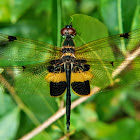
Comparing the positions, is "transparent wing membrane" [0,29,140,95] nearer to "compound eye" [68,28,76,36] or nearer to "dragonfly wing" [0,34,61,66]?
"dragonfly wing" [0,34,61,66]

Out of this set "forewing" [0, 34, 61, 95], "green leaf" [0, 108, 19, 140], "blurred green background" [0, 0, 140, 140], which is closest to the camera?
"forewing" [0, 34, 61, 95]

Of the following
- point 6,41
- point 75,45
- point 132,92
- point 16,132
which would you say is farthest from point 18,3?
point 132,92

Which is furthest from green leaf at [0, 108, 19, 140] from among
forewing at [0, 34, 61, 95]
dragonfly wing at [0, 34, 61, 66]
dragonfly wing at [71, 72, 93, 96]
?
dragonfly wing at [71, 72, 93, 96]

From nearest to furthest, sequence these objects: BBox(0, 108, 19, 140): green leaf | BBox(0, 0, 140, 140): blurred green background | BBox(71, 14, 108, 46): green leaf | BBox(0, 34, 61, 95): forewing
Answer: BBox(71, 14, 108, 46): green leaf, BBox(0, 34, 61, 95): forewing, BBox(0, 0, 140, 140): blurred green background, BBox(0, 108, 19, 140): green leaf

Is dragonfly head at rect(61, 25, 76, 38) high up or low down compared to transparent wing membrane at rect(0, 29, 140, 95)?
up

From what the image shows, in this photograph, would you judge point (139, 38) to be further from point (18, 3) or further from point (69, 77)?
point (18, 3)

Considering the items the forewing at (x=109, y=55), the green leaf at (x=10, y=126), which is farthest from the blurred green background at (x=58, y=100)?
the forewing at (x=109, y=55)

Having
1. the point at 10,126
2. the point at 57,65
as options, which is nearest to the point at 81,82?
the point at 57,65

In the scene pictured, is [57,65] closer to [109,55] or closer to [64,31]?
[64,31]

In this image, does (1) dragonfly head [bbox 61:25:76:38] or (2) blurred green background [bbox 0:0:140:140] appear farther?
(2) blurred green background [bbox 0:0:140:140]
